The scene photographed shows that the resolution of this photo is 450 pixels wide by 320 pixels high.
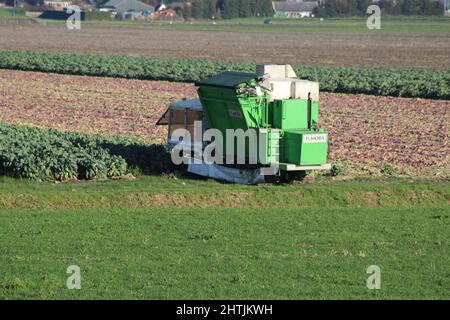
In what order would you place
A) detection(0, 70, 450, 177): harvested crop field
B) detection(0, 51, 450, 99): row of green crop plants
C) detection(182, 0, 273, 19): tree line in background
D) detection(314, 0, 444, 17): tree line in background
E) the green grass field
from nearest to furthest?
1. the green grass field
2. detection(0, 70, 450, 177): harvested crop field
3. detection(0, 51, 450, 99): row of green crop plants
4. detection(314, 0, 444, 17): tree line in background
5. detection(182, 0, 273, 19): tree line in background

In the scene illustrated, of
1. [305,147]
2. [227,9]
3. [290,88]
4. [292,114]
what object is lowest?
[227,9]

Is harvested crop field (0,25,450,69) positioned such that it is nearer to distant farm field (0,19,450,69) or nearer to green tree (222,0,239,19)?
distant farm field (0,19,450,69)

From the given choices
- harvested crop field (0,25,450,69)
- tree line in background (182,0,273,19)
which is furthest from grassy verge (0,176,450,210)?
tree line in background (182,0,273,19)

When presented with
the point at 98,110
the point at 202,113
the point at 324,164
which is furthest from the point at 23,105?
the point at 324,164

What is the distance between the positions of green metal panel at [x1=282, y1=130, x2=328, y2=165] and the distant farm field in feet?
149

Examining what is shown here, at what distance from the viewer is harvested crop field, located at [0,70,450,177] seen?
27.3 m

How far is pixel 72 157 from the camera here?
23516mm

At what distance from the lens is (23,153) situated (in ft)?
77.1

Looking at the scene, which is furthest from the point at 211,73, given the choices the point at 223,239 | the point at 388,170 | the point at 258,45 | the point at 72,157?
the point at 258,45

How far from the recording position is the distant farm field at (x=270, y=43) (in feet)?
249

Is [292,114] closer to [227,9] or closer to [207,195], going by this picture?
[207,195]

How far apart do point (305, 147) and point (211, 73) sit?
3354cm

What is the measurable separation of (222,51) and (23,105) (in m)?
47.7
